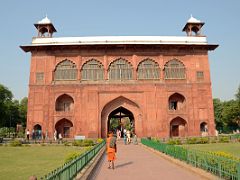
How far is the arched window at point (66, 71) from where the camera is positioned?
27.7 metres

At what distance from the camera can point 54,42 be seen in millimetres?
28812

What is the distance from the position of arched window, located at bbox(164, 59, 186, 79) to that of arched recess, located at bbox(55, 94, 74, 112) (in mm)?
10801

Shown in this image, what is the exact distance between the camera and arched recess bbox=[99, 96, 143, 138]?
27359mm

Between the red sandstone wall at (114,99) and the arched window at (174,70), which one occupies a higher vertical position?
the arched window at (174,70)

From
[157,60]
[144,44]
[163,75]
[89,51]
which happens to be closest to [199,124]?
[163,75]

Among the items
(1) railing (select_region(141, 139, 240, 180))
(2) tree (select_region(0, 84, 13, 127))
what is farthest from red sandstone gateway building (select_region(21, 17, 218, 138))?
(1) railing (select_region(141, 139, 240, 180))

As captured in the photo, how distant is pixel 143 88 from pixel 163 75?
2.71 metres

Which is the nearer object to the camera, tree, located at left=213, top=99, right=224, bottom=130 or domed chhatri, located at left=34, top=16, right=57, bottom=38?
domed chhatri, located at left=34, top=16, right=57, bottom=38

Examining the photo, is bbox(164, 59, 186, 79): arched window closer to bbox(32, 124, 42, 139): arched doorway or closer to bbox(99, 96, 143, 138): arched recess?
bbox(99, 96, 143, 138): arched recess

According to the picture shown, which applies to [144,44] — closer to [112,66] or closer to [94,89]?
[112,66]

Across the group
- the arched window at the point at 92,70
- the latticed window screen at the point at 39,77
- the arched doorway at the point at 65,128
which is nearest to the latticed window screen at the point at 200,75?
the arched window at the point at 92,70

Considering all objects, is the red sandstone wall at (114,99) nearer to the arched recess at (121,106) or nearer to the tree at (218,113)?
the arched recess at (121,106)

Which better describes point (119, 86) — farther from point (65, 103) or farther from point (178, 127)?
point (178, 127)

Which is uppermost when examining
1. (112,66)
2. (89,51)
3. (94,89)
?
(89,51)
